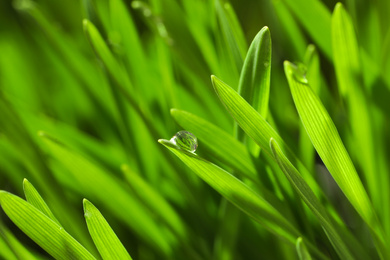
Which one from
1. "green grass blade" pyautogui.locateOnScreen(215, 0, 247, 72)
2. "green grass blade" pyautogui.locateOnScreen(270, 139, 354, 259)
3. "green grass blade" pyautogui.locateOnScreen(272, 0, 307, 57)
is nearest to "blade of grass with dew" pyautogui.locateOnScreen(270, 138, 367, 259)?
"green grass blade" pyautogui.locateOnScreen(270, 139, 354, 259)

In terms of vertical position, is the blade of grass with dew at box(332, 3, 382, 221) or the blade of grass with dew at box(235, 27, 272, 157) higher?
the blade of grass with dew at box(235, 27, 272, 157)

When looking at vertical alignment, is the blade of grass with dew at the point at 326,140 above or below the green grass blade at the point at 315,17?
below

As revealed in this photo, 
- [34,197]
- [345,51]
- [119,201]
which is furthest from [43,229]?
[345,51]

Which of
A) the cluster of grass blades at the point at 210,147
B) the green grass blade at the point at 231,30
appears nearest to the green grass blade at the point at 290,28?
the cluster of grass blades at the point at 210,147

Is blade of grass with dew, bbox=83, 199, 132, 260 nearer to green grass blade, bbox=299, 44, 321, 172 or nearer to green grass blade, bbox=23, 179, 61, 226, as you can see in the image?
green grass blade, bbox=23, 179, 61, 226

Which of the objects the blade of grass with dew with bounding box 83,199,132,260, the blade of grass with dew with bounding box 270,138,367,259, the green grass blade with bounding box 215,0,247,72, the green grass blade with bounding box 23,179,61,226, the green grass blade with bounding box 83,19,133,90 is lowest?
the blade of grass with dew with bounding box 270,138,367,259

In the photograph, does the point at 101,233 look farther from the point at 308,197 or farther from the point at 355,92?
the point at 355,92

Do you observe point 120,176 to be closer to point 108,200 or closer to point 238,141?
point 108,200

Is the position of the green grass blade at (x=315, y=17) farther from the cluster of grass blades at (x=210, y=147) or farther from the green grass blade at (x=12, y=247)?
the green grass blade at (x=12, y=247)
